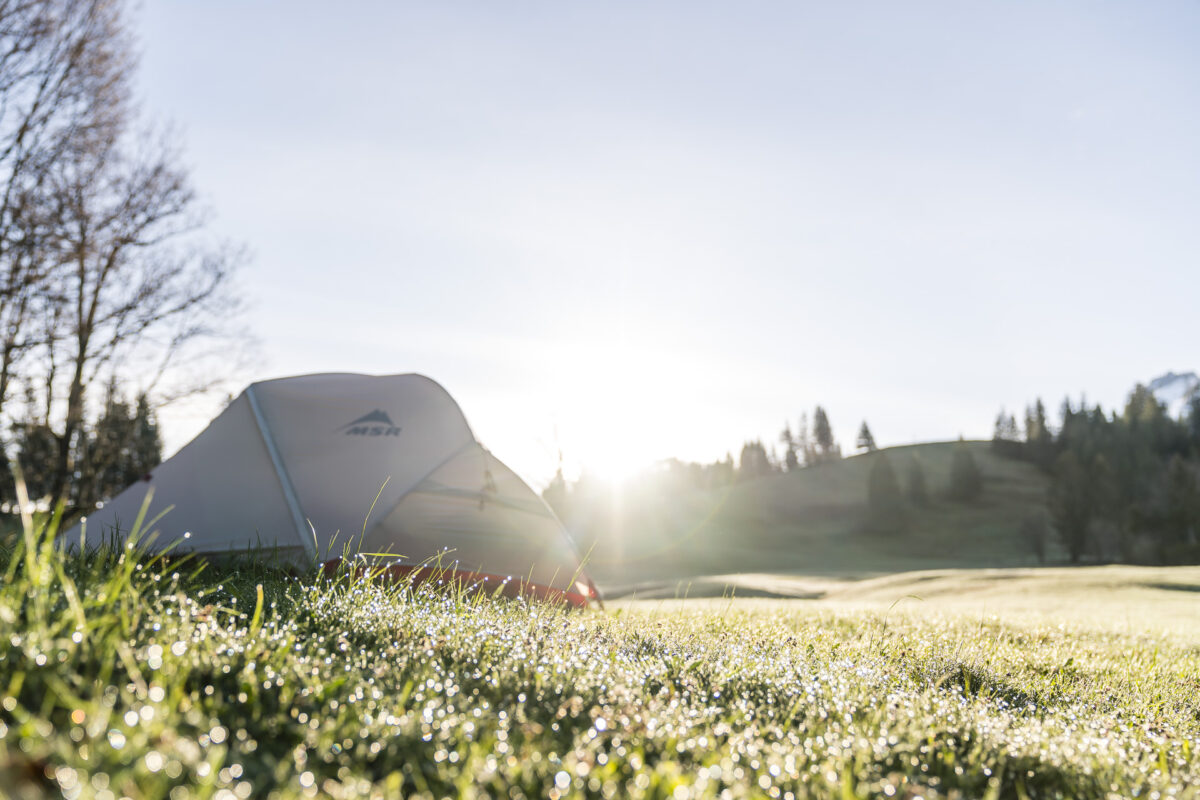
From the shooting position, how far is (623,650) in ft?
11.3

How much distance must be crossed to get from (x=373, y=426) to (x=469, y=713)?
6.49m

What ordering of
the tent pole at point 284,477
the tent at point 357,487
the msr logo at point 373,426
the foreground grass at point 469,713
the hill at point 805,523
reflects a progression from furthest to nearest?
1. the hill at point 805,523
2. the msr logo at point 373,426
3. the tent at point 357,487
4. the tent pole at point 284,477
5. the foreground grass at point 469,713

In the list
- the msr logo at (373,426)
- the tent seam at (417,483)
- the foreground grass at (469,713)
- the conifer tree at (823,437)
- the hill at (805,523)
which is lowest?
the hill at (805,523)

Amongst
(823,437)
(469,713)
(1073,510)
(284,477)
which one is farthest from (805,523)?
(469,713)

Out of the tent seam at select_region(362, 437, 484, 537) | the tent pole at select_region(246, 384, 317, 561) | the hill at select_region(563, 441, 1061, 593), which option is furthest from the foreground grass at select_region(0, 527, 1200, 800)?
the hill at select_region(563, 441, 1061, 593)

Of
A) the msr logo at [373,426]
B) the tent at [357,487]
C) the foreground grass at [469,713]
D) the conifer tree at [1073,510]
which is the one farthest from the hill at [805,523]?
the foreground grass at [469,713]

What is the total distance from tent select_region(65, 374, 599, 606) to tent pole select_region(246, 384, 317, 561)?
0.05ft

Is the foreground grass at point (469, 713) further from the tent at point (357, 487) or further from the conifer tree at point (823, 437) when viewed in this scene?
the conifer tree at point (823, 437)

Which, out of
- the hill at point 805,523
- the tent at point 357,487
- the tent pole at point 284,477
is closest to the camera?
the tent pole at point 284,477

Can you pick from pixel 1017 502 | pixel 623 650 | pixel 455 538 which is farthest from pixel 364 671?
pixel 1017 502

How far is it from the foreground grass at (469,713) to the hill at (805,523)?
39509mm

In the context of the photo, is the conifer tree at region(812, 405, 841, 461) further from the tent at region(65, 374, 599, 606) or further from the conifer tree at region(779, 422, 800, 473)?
the tent at region(65, 374, 599, 606)

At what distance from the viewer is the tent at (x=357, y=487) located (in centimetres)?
752

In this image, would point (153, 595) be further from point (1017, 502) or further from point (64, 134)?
point (1017, 502)
